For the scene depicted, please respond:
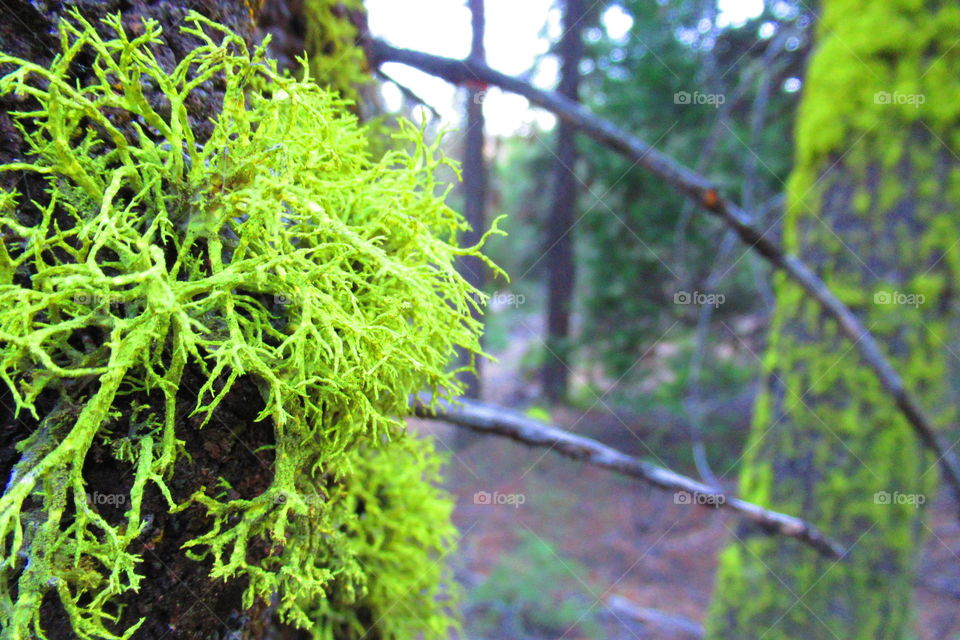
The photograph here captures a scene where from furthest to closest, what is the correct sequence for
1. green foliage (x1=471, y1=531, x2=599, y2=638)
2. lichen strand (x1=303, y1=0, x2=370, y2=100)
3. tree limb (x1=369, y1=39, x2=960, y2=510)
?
1. green foliage (x1=471, y1=531, x2=599, y2=638)
2. tree limb (x1=369, y1=39, x2=960, y2=510)
3. lichen strand (x1=303, y1=0, x2=370, y2=100)

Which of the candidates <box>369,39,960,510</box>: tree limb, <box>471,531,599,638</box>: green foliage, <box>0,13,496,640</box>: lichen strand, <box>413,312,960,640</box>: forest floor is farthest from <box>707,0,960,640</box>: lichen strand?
<box>0,13,496,640</box>: lichen strand

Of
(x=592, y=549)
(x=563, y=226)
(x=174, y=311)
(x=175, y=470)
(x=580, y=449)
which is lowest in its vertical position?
(x=592, y=549)

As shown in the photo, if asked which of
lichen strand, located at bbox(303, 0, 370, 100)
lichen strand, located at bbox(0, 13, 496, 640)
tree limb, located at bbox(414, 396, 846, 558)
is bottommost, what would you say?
tree limb, located at bbox(414, 396, 846, 558)

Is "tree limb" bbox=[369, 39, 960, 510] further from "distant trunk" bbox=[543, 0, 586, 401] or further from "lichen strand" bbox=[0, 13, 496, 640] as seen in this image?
"distant trunk" bbox=[543, 0, 586, 401]

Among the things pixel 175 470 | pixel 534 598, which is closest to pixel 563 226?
pixel 534 598

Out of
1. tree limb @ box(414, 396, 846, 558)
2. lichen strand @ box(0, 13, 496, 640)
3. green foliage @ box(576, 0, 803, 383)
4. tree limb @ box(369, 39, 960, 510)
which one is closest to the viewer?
lichen strand @ box(0, 13, 496, 640)

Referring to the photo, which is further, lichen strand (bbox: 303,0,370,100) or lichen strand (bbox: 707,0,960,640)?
lichen strand (bbox: 707,0,960,640)

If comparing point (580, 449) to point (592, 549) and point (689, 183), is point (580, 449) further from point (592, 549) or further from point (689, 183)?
point (592, 549)

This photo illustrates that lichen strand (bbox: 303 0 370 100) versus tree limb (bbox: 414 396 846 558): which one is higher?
lichen strand (bbox: 303 0 370 100)
